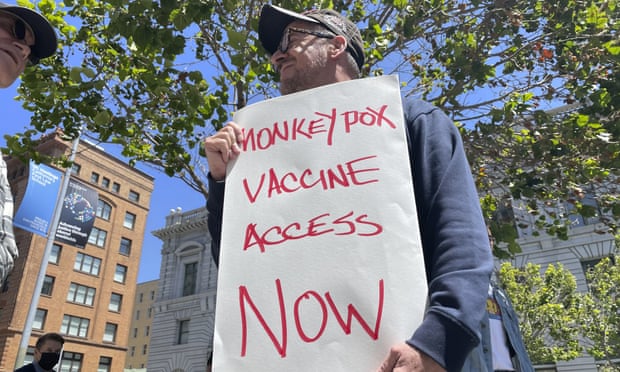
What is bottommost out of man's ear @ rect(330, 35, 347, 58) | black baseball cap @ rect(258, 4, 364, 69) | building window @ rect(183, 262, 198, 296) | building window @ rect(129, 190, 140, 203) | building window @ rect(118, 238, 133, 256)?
man's ear @ rect(330, 35, 347, 58)

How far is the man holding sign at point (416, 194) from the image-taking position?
1087 millimetres

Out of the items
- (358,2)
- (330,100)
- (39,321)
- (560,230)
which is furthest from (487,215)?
(39,321)

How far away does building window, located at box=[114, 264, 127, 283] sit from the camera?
1861 inches

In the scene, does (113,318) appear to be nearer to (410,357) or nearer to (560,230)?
(560,230)

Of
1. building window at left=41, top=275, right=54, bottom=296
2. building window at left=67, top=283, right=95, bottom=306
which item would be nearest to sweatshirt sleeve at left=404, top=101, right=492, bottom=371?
building window at left=41, top=275, right=54, bottom=296

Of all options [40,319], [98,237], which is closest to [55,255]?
[98,237]

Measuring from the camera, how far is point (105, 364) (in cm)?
4388

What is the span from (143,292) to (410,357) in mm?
94146

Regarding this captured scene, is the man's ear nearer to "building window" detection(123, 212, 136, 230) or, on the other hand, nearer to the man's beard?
the man's beard

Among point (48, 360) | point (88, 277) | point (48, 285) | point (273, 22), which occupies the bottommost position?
point (48, 360)

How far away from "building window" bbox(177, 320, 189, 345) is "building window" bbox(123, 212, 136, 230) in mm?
19067

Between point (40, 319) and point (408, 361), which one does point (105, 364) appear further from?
point (408, 361)

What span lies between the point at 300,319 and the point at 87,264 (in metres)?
49.4

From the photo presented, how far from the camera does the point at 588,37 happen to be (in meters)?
5.80
